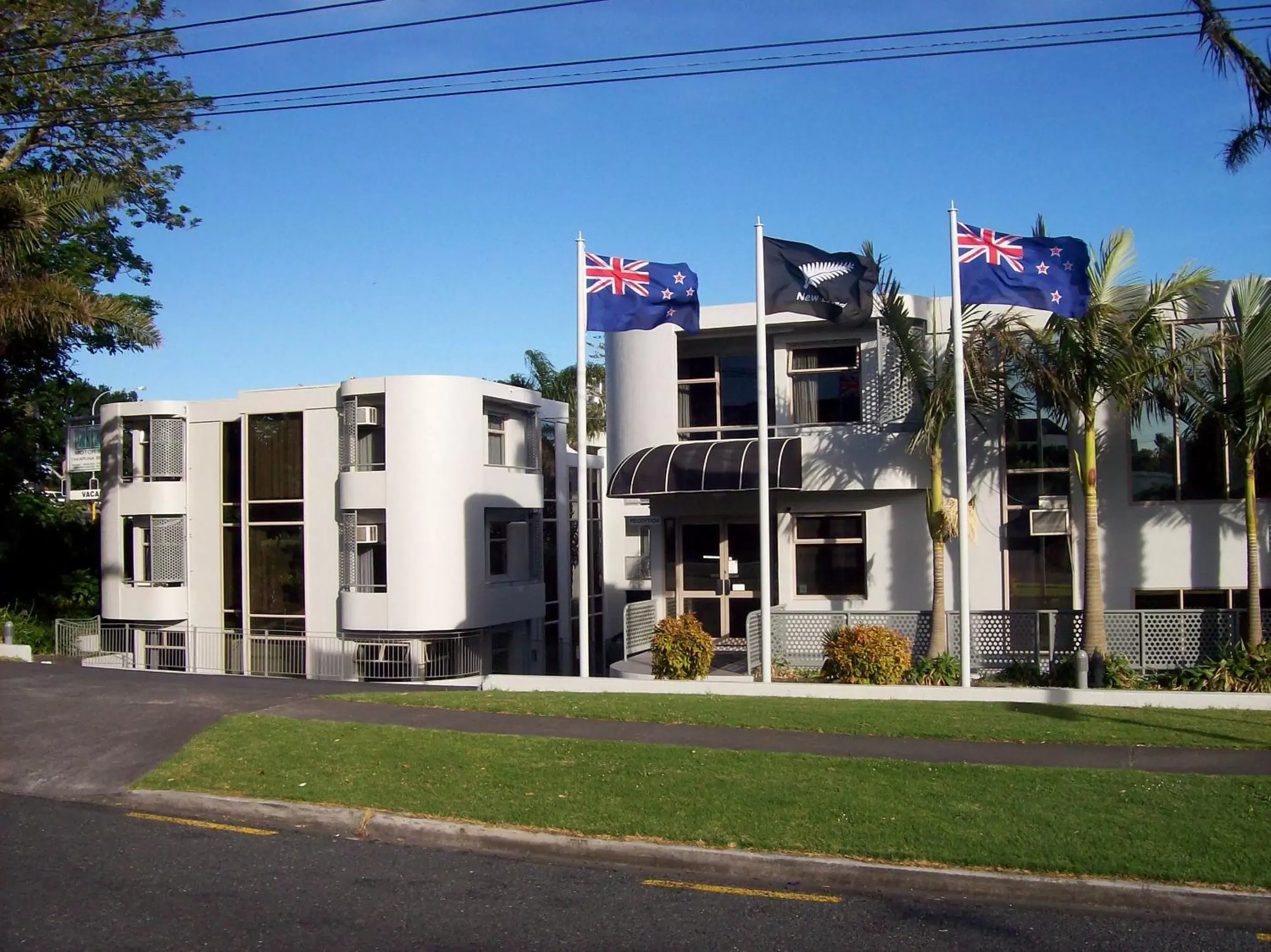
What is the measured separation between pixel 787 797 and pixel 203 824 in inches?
191

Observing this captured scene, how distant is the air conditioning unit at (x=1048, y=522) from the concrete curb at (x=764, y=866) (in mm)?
12834

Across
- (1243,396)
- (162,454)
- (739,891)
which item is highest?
(162,454)

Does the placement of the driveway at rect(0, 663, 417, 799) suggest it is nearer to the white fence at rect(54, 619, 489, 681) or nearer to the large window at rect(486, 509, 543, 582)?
the white fence at rect(54, 619, 489, 681)

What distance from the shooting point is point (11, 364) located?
2814 cm

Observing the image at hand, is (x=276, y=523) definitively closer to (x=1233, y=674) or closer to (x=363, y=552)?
(x=363, y=552)

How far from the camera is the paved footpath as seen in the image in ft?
36.0

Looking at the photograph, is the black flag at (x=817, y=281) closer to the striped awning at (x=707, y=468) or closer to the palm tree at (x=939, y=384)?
the palm tree at (x=939, y=384)

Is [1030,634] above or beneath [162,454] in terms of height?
beneath

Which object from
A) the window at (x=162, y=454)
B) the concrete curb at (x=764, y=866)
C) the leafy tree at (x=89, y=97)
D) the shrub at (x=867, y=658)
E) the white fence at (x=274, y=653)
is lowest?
the white fence at (x=274, y=653)

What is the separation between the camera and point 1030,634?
18.3 meters

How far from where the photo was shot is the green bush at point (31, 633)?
89.9ft

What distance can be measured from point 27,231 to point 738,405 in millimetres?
12381

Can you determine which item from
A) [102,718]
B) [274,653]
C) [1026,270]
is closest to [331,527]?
[274,653]

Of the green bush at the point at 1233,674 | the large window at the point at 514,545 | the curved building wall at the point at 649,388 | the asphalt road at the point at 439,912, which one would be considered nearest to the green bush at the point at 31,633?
the large window at the point at 514,545
